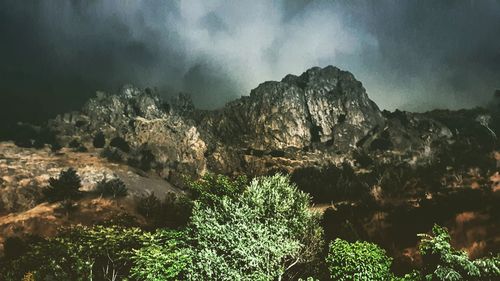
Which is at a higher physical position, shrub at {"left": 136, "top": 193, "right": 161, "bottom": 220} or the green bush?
the green bush

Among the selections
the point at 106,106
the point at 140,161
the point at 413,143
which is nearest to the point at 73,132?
the point at 106,106

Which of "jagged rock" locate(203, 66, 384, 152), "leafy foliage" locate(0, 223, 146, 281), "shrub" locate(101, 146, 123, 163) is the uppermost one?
"jagged rock" locate(203, 66, 384, 152)

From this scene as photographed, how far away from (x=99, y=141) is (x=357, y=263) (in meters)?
126

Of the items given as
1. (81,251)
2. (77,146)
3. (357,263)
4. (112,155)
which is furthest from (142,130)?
(357,263)

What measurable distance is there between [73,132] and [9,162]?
44866 mm

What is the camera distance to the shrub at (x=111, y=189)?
90.6 metres

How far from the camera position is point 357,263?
33.9m

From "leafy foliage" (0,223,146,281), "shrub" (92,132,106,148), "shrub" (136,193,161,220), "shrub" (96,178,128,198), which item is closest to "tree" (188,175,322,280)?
"leafy foliage" (0,223,146,281)

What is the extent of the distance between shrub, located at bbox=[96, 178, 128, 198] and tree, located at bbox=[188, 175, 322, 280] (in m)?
57.3

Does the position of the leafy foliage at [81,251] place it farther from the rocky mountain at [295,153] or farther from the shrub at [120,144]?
the shrub at [120,144]

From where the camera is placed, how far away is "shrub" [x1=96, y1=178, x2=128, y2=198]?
9062 centimetres

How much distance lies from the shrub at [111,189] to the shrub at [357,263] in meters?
67.3

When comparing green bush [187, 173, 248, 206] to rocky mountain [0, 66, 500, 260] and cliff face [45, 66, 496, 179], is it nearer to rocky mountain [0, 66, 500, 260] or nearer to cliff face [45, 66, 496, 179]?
rocky mountain [0, 66, 500, 260]

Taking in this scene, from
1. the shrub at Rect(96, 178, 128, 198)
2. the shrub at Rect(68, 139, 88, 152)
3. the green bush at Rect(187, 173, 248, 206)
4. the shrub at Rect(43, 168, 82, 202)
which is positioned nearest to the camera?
the green bush at Rect(187, 173, 248, 206)
